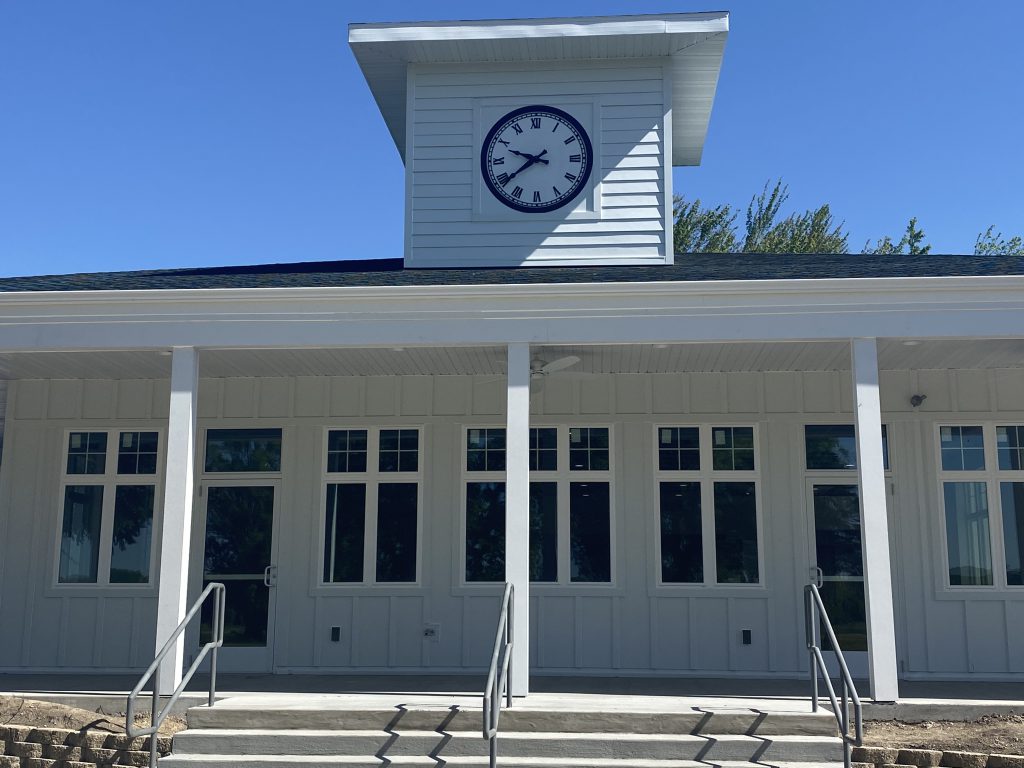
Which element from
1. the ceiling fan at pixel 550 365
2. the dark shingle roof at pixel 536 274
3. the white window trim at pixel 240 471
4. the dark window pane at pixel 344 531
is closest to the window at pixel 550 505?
the dark window pane at pixel 344 531

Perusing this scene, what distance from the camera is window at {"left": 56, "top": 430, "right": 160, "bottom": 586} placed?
1194 centimetres

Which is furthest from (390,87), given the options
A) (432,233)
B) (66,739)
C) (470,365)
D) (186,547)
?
(66,739)

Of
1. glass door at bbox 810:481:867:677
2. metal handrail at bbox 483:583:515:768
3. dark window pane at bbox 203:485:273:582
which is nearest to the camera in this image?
metal handrail at bbox 483:583:515:768

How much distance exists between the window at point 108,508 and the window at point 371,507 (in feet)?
6.67

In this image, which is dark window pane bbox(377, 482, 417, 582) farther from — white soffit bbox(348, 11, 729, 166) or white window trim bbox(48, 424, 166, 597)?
white soffit bbox(348, 11, 729, 166)

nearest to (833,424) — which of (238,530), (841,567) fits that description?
(841,567)

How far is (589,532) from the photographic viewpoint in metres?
11.6

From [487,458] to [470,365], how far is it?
1.29 m

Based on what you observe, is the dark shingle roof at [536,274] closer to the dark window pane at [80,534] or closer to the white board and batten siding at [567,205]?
the white board and batten siding at [567,205]

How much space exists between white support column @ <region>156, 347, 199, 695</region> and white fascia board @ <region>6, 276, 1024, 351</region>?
339mm

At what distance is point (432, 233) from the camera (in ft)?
39.9

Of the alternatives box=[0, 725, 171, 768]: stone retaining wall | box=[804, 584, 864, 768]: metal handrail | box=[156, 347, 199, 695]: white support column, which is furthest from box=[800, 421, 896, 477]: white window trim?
box=[0, 725, 171, 768]: stone retaining wall

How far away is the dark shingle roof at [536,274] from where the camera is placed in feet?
32.8

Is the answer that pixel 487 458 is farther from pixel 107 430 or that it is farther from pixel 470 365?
pixel 107 430
